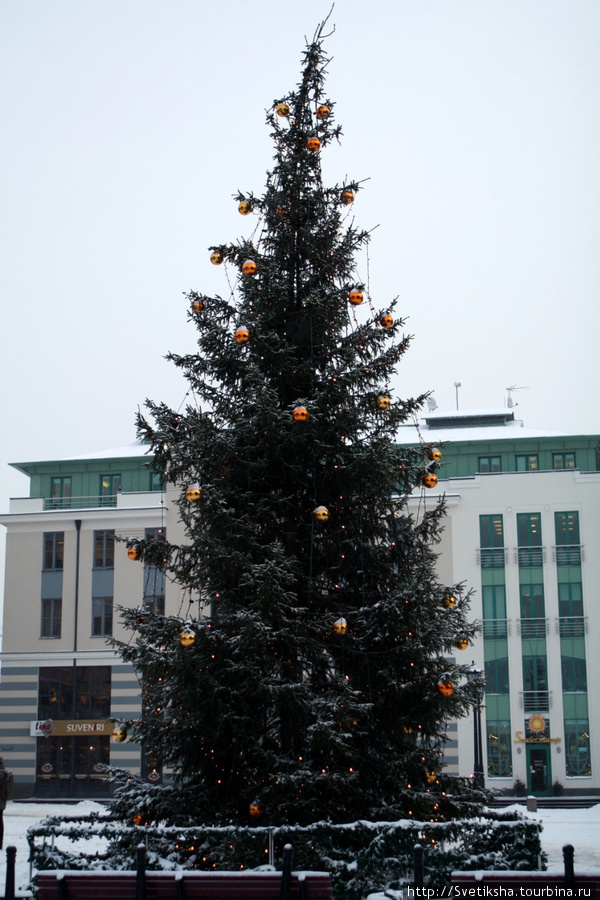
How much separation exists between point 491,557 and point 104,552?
18365 mm

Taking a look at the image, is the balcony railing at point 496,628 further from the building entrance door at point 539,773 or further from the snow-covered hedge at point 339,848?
the snow-covered hedge at point 339,848

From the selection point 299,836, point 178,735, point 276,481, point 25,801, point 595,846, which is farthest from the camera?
point 25,801

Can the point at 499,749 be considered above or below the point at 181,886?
below

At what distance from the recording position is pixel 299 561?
14.4 m

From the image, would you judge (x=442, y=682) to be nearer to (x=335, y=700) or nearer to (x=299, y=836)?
(x=335, y=700)

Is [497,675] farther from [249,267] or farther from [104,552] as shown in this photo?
[249,267]

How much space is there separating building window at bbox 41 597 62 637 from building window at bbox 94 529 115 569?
2.58m

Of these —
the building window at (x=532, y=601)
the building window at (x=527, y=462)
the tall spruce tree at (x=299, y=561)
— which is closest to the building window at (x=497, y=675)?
the building window at (x=532, y=601)

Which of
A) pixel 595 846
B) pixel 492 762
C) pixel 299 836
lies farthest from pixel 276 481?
pixel 492 762

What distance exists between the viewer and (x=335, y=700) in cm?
1267

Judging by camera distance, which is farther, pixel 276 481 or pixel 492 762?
pixel 492 762

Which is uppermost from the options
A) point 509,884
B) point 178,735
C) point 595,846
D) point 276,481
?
point 276,481

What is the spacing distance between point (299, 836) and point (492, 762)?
34872 millimetres

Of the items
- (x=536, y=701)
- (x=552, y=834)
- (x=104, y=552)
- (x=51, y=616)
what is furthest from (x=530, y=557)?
(x=552, y=834)
